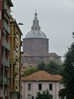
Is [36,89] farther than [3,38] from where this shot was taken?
Yes

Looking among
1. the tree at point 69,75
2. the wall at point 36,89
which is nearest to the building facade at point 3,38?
the tree at point 69,75

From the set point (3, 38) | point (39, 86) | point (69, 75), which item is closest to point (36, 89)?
point (39, 86)

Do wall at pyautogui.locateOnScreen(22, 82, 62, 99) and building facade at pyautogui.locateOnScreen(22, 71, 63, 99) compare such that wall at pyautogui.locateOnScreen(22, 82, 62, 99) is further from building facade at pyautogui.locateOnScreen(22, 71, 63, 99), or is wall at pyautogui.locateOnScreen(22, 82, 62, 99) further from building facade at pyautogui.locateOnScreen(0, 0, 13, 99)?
building facade at pyautogui.locateOnScreen(0, 0, 13, 99)

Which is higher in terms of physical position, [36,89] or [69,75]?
[69,75]

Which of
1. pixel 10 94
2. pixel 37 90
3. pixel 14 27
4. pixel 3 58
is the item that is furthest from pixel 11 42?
pixel 37 90

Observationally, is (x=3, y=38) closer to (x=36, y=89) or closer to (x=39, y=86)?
(x=36, y=89)

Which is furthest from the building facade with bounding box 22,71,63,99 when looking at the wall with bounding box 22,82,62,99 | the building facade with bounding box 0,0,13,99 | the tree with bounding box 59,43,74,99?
the building facade with bounding box 0,0,13,99

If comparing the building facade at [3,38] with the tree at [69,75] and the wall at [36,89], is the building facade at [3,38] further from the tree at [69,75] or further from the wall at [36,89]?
the wall at [36,89]

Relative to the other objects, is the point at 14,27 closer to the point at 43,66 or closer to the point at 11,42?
→ the point at 11,42

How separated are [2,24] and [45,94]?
45.2m

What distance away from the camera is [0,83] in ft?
165

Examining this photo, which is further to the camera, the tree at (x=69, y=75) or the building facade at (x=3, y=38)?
the tree at (x=69, y=75)

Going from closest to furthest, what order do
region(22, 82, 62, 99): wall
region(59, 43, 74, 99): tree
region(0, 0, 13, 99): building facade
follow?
region(0, 0, 13, 99): building facade
region(59, 43, 74, 99): tree
region(22, 82, 62, 99): wall

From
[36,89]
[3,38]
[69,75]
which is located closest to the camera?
[3,38]
